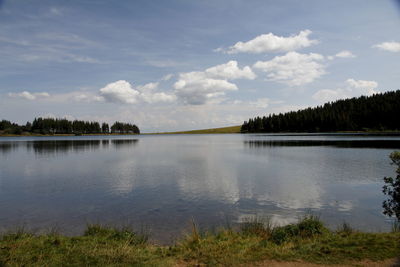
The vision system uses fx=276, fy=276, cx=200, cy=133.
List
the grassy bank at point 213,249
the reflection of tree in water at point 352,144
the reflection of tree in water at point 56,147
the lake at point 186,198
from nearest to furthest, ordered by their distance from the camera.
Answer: the grassy bank at point 213,249 < the lake at point 186,198 < the reflection of tree in water at point 352,144 < the reflection of tree in water at point 56,147

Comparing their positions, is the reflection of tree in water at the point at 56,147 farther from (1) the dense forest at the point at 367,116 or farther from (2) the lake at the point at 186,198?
(1) the dense forest at the point at 367,116

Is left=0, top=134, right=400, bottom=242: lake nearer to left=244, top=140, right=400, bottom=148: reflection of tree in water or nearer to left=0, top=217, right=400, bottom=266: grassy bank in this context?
left=0, top=217, right=400, bottom=266: grassy bank

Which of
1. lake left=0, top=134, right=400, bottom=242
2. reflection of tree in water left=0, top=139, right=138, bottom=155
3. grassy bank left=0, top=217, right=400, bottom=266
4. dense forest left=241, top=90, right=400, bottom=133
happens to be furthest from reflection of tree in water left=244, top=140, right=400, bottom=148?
dense forest left=241, top=90, right=400, bottom=133

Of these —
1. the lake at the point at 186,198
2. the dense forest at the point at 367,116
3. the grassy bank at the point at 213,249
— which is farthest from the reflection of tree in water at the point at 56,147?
the dense forest at the point at 367,116

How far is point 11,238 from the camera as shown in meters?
11.6

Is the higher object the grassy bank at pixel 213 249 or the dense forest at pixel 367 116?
the dense forest at pixel 367 116

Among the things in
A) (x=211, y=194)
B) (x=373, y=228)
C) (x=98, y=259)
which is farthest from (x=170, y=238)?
(x=373, y=228)

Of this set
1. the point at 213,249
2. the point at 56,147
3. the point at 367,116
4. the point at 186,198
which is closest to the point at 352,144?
the point at 186,198

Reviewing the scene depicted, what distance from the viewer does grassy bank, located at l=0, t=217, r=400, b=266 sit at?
8.90m

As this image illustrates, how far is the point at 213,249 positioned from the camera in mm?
10141

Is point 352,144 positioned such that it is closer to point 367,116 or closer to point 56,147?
point 56,147

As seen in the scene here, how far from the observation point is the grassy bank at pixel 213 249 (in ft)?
29.2

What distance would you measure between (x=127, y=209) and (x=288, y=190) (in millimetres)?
13182

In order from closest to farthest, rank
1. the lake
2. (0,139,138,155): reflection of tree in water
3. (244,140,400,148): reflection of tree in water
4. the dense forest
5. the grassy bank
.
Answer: the grassy bank
the lake
(244,140,400,148): reflection of tree in water
(0,139,138,155): reflection of tree in water
the dense forest
